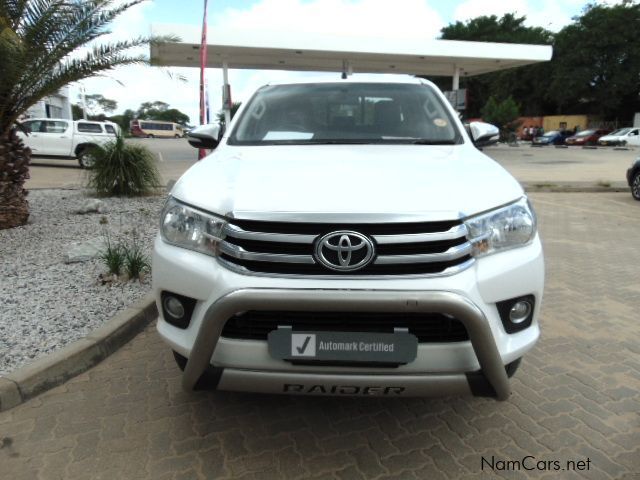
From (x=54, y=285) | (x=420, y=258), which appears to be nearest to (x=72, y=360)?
(x=54, y=285)

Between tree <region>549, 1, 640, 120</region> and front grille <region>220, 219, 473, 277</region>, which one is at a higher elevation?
tree <region>549, 1, 640, 120</region>

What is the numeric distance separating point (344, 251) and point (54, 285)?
349cm

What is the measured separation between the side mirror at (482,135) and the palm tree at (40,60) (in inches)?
189

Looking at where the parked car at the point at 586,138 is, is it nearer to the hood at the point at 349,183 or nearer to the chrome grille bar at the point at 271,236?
the hood at the point at 349,183

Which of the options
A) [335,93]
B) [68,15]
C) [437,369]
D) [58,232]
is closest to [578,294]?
[335,93]

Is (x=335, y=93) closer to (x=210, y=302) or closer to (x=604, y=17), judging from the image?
(x=210, y=302)

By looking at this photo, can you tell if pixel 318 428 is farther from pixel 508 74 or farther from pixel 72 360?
pixel 508 74

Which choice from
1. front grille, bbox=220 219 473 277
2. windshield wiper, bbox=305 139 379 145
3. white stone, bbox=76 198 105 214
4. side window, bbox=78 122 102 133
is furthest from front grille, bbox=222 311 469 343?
side window, bbox=78 122 102 133

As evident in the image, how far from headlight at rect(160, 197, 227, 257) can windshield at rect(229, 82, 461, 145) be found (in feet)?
3.47

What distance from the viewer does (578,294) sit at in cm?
480

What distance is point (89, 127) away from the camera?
18.9 meters

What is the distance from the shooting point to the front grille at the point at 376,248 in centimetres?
205

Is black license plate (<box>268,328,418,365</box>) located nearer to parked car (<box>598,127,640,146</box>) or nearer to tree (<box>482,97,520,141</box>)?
tree (<box>482,97,520,141</box>)

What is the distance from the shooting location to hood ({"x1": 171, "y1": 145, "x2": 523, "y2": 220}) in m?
2.11
